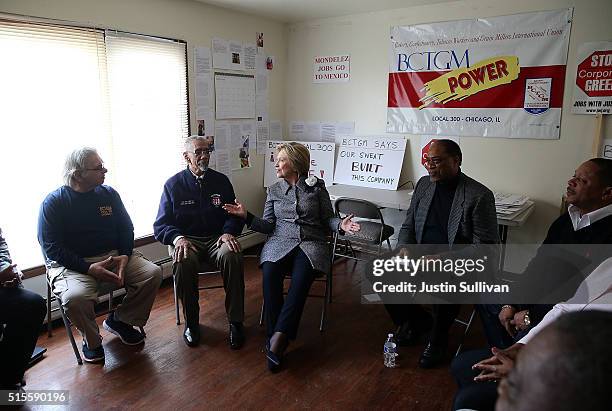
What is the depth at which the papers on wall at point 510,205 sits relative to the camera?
3.07m

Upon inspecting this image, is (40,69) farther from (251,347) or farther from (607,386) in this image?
(607,386)

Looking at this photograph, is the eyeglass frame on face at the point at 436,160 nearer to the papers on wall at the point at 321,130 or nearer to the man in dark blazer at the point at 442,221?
the man in dark blazer at the point at 442,221

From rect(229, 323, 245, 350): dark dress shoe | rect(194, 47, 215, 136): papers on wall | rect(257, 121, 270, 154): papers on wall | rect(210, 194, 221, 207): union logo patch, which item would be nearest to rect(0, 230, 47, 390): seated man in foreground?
rect(229, 323, 245, 350): dark dress shoe

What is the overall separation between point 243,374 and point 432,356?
1.09 meters

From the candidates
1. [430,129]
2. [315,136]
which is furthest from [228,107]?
[430,129]

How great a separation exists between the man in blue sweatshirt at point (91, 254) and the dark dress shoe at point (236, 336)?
0.55 m

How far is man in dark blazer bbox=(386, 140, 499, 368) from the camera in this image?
2.47 meters

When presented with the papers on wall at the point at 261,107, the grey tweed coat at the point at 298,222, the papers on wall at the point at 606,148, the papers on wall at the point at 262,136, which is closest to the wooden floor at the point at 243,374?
the grey tweed coat at the point at 298,222

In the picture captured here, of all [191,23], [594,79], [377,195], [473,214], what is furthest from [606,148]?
[191,23]

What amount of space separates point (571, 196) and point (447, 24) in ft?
7.31

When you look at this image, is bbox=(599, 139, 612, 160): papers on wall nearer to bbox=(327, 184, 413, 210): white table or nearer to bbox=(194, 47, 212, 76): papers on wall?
bbox=(327, 184, 413, 210): white table

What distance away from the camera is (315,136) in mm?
4676

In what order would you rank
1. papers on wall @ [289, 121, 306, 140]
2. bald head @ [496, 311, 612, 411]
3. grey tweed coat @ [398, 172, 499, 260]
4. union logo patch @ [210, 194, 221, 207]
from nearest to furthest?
bald head @ [496, 311, 612, 411] < grey tweed coat @ [398, 172, 499, 260] < union logo patch @ [210, 194, 221, 207] < papers on wall @ [289, 121, 306, 140]

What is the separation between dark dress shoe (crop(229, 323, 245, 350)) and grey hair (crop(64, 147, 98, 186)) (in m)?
1.32
